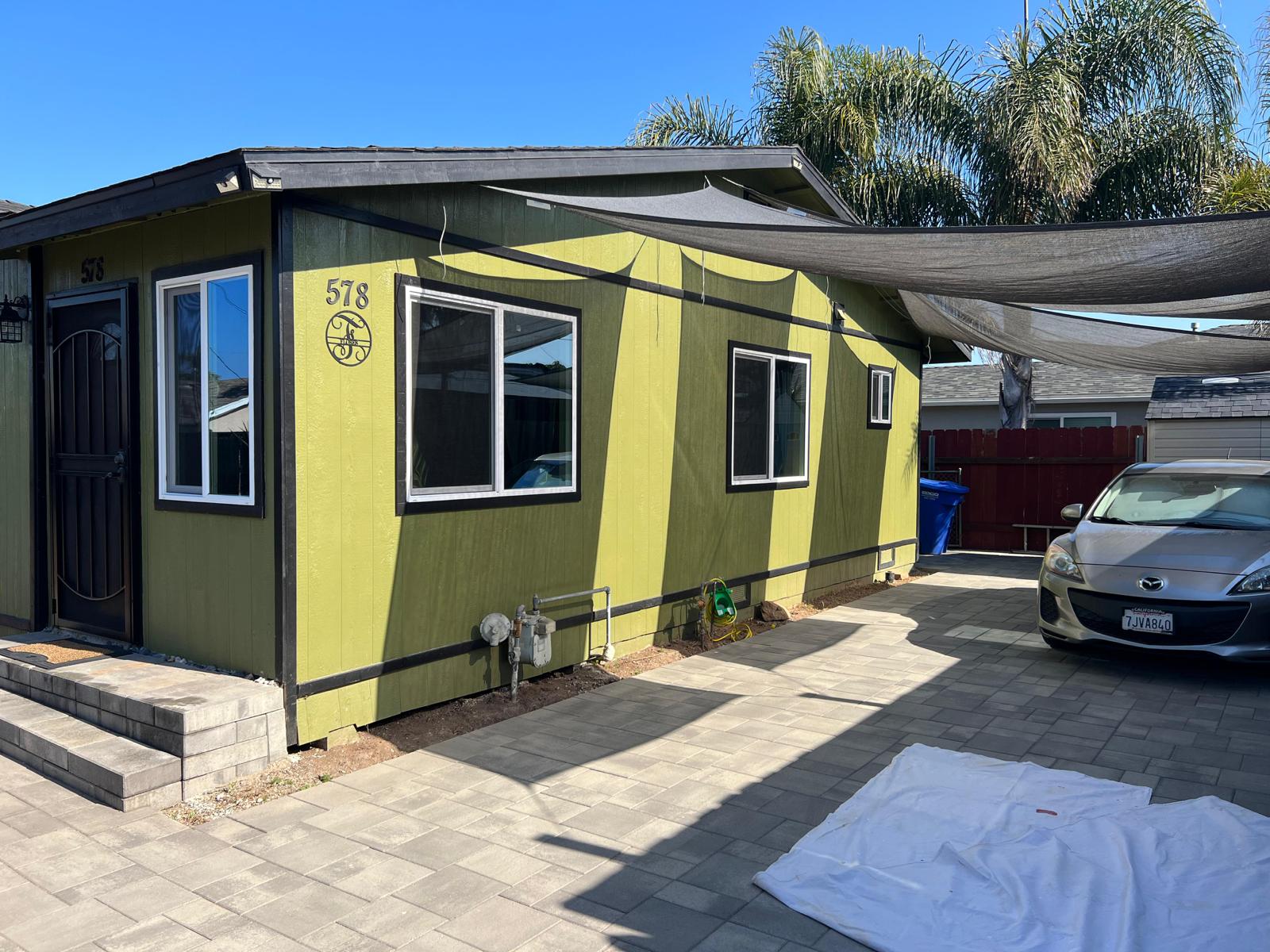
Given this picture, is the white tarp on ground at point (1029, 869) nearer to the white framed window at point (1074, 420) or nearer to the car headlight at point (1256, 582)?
the car headlight at point (1256, 582)

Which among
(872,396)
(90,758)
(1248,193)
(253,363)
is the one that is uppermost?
(1248,193)

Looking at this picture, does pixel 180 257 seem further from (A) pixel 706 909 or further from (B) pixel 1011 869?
(B) pixel 1011 869

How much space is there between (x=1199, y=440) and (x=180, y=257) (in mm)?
11289

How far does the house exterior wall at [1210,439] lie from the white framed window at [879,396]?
3.58 meters

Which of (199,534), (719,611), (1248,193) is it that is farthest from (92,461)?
(1248,193)

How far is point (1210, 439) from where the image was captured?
10992 mm

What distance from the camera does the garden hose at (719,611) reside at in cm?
718

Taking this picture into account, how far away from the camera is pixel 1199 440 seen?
1104 cm

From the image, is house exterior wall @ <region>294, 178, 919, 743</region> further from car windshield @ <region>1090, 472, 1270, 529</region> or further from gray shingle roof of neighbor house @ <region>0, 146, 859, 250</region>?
car windshield @ <region>1090, 472, 1270, 529</region>

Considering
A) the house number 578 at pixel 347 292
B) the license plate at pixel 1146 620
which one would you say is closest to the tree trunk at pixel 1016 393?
the license plate at pixel 1146 620

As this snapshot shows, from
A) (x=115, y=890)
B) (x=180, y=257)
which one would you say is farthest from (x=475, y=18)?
(x=115, y=890)

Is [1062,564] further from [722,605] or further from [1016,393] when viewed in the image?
[1016,393]

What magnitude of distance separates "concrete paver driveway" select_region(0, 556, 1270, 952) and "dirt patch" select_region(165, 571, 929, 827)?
0.12m

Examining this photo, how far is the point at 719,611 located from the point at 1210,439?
758 centimetres
